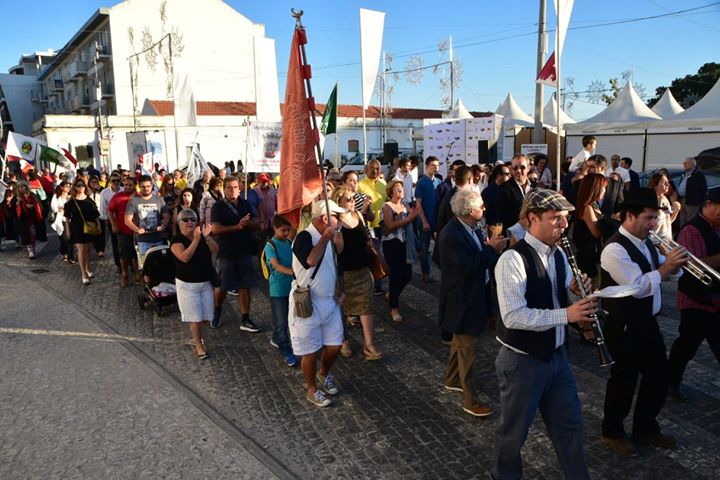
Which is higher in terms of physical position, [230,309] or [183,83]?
[183,83]

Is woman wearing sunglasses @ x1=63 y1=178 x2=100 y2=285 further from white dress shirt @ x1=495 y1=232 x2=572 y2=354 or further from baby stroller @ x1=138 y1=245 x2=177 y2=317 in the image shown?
white dress shirt @ x1=495 y1=232 x2=572 y2=354

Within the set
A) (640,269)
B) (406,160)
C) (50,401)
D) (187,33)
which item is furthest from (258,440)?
(187,33)

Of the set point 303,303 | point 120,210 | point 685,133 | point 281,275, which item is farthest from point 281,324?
point 685,133

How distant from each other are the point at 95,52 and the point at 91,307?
46.9m

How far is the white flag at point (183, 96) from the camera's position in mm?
13773

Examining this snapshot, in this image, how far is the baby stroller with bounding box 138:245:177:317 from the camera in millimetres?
8016

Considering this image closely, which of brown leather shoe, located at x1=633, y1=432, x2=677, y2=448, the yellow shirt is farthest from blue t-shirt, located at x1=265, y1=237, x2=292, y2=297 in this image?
brown leather shoe, located at x1=633, y1=432, x2=677, y2=448

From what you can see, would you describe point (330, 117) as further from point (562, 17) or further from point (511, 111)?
point (511, 111)

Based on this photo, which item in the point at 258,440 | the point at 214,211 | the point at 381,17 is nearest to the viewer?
the point at 258,440

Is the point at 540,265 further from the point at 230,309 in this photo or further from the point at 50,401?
the point at 230,309

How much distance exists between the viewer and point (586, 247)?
6105mm

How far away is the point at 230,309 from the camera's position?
27.1 feet

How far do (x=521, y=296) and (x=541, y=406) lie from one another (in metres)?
0.74

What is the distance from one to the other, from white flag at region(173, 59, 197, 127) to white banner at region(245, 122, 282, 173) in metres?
3.85
